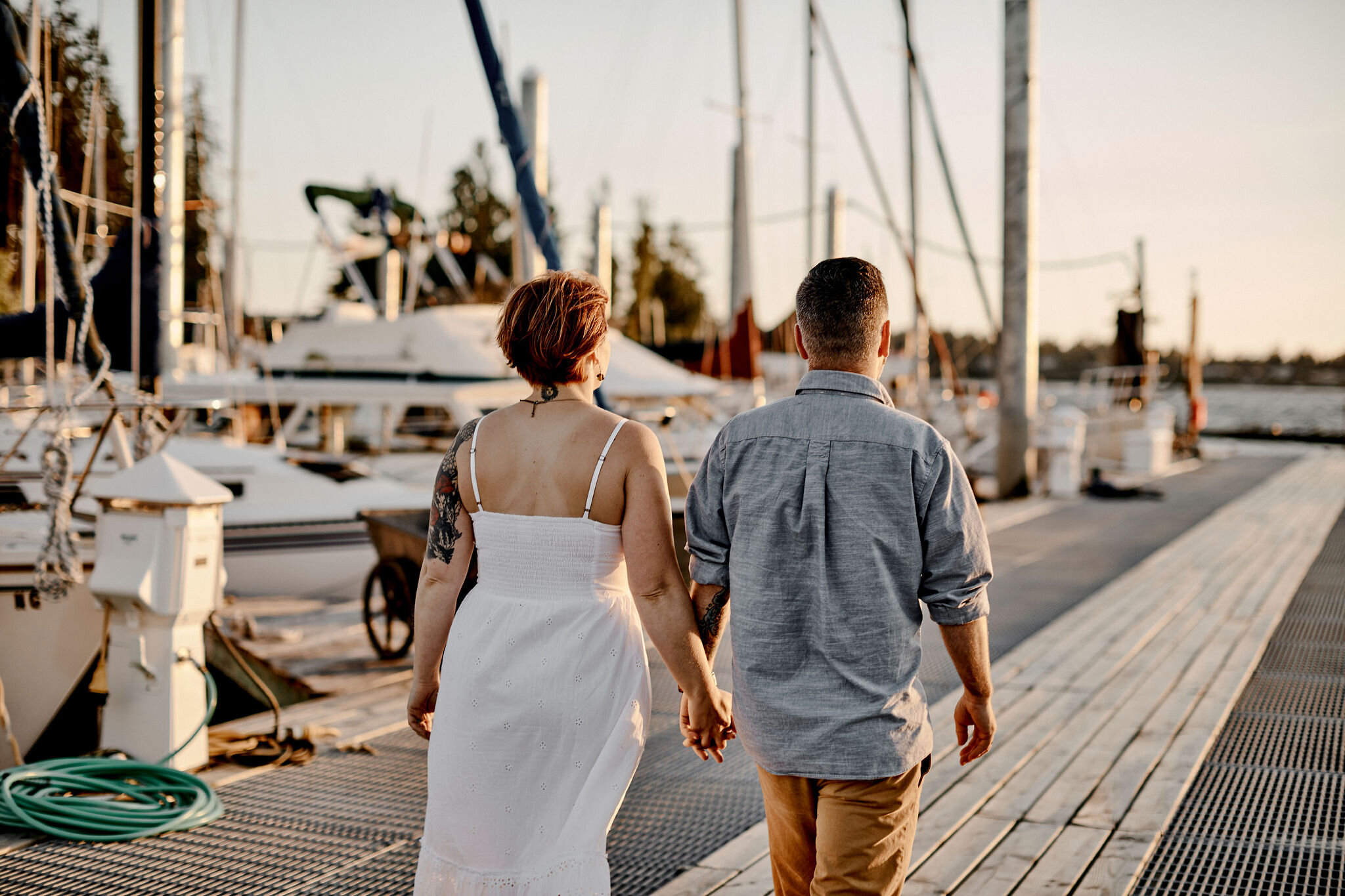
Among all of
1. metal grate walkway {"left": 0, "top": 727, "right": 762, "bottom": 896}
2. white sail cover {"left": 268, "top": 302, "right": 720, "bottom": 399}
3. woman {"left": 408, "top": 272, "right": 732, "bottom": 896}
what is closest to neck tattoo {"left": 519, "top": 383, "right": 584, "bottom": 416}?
woman {"left": 408, "top": 272, "right": 732, "bottom": 896}

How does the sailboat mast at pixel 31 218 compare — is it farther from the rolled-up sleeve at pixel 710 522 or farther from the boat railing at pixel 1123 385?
the boat railing at pixel 1123 385

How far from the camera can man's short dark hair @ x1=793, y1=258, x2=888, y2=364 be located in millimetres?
2182

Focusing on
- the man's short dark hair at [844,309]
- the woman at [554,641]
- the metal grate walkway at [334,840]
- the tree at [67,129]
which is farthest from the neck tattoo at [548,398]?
the tree at [67,129]

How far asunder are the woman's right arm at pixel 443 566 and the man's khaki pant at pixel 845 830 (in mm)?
817

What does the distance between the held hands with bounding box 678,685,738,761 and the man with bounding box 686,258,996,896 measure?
161mm

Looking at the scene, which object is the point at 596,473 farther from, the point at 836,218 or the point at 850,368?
the point at 836,218

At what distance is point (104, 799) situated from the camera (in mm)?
4047

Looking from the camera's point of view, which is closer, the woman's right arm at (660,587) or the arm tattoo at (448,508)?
the woman's right arm at (660,587)

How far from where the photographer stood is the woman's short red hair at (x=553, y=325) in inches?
93.8

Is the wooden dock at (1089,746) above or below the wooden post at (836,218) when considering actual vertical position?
below

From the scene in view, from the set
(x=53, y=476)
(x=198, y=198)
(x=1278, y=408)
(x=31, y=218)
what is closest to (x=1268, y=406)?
(x=1278, y=408)

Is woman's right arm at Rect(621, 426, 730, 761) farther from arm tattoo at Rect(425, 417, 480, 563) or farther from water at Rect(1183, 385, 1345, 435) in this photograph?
water at Rect(1183, 385, 1345, 435)

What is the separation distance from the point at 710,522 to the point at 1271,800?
9.67ft

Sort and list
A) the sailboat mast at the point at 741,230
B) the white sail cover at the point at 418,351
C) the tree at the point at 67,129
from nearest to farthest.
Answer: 1. the tree at the point at 67,129
2. the white sail cover at the point at 418,351
3. the sailboat mast at the point at 741,230
